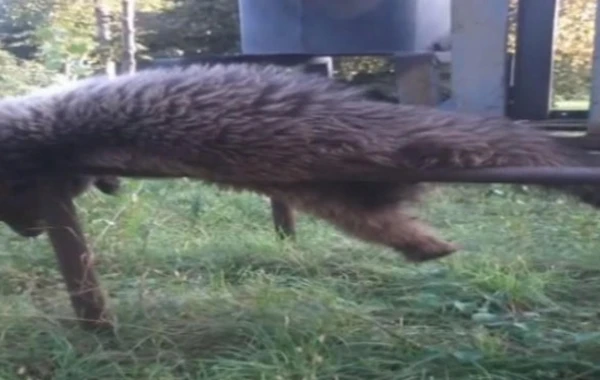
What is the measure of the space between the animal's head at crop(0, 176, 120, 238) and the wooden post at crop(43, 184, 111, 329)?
0.04 m

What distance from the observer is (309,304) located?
3441mm

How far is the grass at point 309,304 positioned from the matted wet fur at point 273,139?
356mm

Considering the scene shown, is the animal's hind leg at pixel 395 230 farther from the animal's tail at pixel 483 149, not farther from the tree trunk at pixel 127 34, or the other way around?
the tree trunk at pixel 127 34

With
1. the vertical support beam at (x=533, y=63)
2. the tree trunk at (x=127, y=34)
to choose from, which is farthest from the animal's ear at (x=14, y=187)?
the tree trunk at (x=127, y=34)

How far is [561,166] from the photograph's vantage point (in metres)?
2.73

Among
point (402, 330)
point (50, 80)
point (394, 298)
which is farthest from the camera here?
point (50, 80)

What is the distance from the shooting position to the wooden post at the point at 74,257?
10.5 ft

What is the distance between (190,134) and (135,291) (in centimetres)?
107

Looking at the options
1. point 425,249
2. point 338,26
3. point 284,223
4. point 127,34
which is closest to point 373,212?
point 425,249

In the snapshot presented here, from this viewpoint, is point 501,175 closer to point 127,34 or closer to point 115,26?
point 127,34

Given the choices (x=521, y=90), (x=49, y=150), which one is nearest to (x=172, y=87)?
(x=49, y=150)

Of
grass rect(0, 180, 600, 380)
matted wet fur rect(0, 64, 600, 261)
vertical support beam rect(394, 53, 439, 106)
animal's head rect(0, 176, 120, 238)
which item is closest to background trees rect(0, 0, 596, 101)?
vertical support beam rect(394, 53, 439, 106)

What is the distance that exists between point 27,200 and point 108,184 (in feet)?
1.06

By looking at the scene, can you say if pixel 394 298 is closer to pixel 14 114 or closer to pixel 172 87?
pixel 172 87
